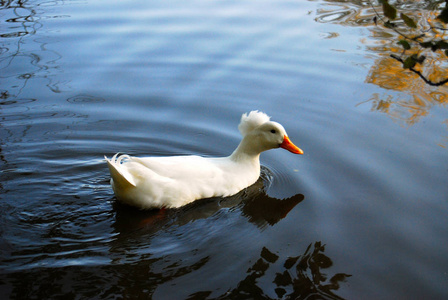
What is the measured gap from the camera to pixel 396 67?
8148 millimetres

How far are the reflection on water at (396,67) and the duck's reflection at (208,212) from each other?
2416 mm

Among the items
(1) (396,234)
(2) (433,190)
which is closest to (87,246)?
(1) (396,234)

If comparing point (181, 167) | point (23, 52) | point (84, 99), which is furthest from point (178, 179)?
point (23, 52)

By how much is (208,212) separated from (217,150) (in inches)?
50.5

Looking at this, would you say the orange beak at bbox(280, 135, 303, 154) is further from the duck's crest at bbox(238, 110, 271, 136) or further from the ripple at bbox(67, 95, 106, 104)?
the ripple at bbox(67, 95, 106, 104)

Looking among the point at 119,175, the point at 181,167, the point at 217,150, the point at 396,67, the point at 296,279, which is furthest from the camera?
the point at 396,67

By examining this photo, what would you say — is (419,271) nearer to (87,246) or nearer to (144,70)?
(87,246)

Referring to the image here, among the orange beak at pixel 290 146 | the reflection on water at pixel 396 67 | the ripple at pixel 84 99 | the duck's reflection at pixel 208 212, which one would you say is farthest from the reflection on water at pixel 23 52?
the reflection on water at pixel 396 67

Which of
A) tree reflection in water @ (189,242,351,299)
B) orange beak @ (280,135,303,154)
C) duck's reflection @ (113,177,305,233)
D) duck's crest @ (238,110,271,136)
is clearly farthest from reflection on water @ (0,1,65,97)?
tree reflection in water @ (189,242,351,299)

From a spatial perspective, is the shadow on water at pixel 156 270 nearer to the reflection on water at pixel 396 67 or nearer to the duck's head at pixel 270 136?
the duck's head at pixel 270 136

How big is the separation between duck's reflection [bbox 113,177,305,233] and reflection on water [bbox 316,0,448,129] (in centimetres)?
242

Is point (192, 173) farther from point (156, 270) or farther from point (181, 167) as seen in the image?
point (156, 270)

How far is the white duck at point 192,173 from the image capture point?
4.82m

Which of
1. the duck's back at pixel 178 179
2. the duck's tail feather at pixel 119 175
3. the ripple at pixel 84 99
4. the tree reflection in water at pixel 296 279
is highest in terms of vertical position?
the duck's tail feather at pixel 119 175
